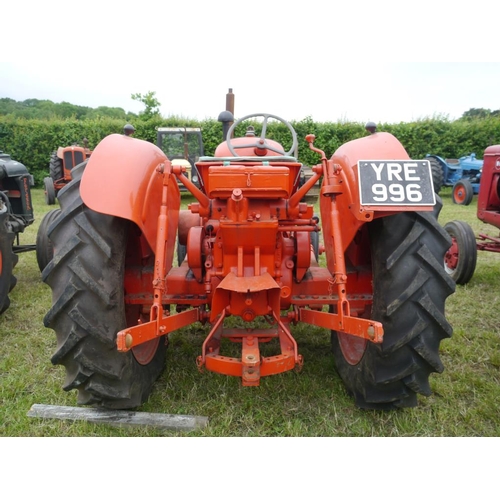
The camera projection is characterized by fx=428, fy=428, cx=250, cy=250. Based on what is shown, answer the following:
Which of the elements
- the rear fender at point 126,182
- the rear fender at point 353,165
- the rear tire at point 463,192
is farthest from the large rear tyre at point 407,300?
the rear tire at point 463,192

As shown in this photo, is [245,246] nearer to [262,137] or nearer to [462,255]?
[262,137]

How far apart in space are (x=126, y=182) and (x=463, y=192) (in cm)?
1209

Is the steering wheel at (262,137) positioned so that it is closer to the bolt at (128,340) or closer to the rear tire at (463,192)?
the bolt at (128,340)

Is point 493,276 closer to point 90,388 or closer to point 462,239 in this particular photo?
point 462,239

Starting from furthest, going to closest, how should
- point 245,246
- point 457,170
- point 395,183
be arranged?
point 457,170 < point 245,246 < point 395,183

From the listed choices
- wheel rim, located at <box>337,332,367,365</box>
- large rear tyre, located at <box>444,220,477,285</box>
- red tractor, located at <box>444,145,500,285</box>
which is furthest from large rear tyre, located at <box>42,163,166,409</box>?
red tractor, located at <box>444,145,500,285</box>

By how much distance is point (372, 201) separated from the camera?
6.37ft

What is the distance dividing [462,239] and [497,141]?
1427 cm

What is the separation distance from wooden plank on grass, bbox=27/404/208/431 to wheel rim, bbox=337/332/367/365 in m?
0.92

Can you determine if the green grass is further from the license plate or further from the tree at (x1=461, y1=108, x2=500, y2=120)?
the tree at (x1=461, y1=108, x2=500, y2=120)

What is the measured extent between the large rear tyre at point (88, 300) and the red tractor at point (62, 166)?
9931mm

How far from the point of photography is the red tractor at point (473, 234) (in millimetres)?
4672

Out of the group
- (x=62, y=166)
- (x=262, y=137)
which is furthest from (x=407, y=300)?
(x=62, y=166)

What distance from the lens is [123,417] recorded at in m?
2.33
